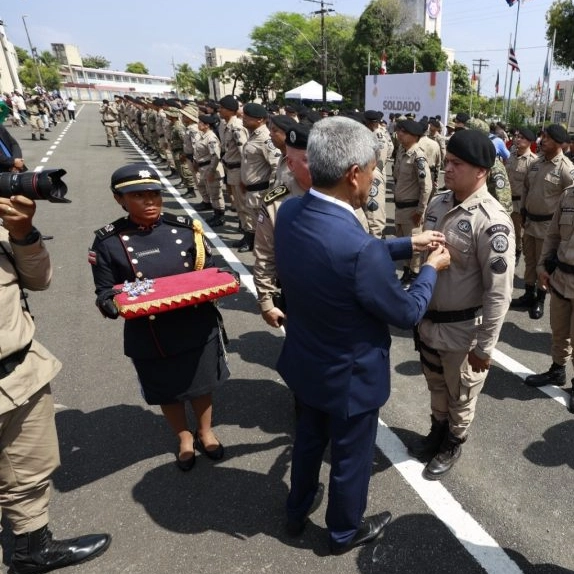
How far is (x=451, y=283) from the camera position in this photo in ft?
8.25

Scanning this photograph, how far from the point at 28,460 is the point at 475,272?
8.12 ft

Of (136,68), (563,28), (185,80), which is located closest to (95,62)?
(136,68)

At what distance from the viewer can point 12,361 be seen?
198cm

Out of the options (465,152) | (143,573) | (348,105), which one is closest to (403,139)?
(465,152)

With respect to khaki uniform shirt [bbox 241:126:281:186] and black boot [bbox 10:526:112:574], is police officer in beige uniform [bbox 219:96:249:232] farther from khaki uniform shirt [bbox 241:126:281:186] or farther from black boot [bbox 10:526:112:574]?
black boot [bbox 10:526:112:574]

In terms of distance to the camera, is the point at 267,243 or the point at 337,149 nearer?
the point at 337,149

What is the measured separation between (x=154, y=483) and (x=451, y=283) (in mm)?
2214

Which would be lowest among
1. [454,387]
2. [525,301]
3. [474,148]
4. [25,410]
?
[525,301]

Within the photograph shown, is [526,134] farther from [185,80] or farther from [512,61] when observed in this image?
[185,80]

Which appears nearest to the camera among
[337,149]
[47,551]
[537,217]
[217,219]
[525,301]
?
[337,149]

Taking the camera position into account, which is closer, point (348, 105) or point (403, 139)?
point (403, 139)

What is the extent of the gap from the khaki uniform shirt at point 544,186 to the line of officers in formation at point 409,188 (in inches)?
0.4

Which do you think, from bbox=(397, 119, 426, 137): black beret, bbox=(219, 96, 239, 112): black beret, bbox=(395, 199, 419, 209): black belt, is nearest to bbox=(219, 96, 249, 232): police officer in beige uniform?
bbox=(219, 96, 239, 112): black beret

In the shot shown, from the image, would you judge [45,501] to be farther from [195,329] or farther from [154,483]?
[195,329]
